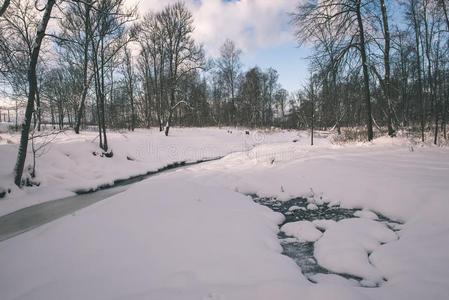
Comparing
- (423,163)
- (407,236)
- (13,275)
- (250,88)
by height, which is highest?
(250,88)

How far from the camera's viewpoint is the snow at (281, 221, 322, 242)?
508 cm

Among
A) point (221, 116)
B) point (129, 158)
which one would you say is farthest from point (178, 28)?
point (221, 116)

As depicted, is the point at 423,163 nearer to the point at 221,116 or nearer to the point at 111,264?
the point at 111,264

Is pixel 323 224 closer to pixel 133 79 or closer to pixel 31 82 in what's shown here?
pixel 31 82

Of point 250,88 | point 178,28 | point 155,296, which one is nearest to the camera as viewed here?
point 155,296

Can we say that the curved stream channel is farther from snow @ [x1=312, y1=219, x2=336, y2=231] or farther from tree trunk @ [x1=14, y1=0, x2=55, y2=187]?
tree trunk @ [x1=14, y1=0, x2=55, y2=187]

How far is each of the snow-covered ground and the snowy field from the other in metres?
5.39

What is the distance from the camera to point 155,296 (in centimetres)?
316

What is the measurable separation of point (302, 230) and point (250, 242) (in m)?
1.26

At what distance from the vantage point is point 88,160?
48.8 ft

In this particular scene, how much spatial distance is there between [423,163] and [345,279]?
5.24 meters

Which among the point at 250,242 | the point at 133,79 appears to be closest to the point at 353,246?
the point at 250,242

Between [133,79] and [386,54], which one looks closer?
[386,54]

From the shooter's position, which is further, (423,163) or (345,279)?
(423,163)
